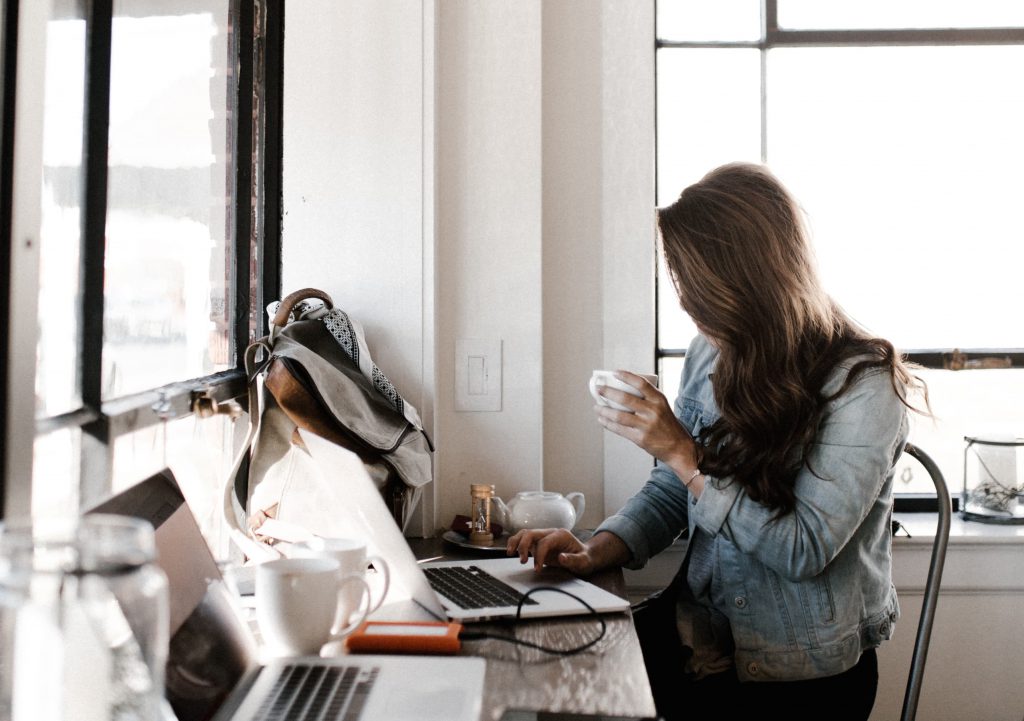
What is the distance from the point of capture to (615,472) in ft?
7.35

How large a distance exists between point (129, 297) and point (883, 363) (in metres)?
1.16

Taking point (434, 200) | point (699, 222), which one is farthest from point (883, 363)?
point (434, 200)

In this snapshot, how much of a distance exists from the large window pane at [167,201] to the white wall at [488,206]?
0.84ft

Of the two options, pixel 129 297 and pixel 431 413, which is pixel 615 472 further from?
pixel 129 297

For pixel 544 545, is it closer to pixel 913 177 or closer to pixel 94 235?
pixel 94 235

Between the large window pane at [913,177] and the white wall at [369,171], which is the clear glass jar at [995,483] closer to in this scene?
the large window pane at [913,177]

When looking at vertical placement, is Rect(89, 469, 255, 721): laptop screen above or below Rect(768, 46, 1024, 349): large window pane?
below

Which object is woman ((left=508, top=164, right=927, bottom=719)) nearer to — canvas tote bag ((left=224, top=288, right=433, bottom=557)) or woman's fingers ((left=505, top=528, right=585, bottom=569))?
woman's fingers ((left=505, top=528, right=585, bottom=569))

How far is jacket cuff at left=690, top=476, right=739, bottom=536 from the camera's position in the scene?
1.51m

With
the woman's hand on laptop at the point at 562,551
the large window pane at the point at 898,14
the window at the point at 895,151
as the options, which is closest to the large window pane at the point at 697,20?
the window at the point at 895,151

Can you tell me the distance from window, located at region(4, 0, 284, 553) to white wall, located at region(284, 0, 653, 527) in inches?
5.6

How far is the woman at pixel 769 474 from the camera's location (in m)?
1.49

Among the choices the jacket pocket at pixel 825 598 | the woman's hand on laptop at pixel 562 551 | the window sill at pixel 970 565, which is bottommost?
the window sill at pixel 970 565

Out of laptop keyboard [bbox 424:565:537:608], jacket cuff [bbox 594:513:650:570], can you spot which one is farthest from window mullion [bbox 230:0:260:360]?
jacket cuff [bbox 594:513:650:570]
